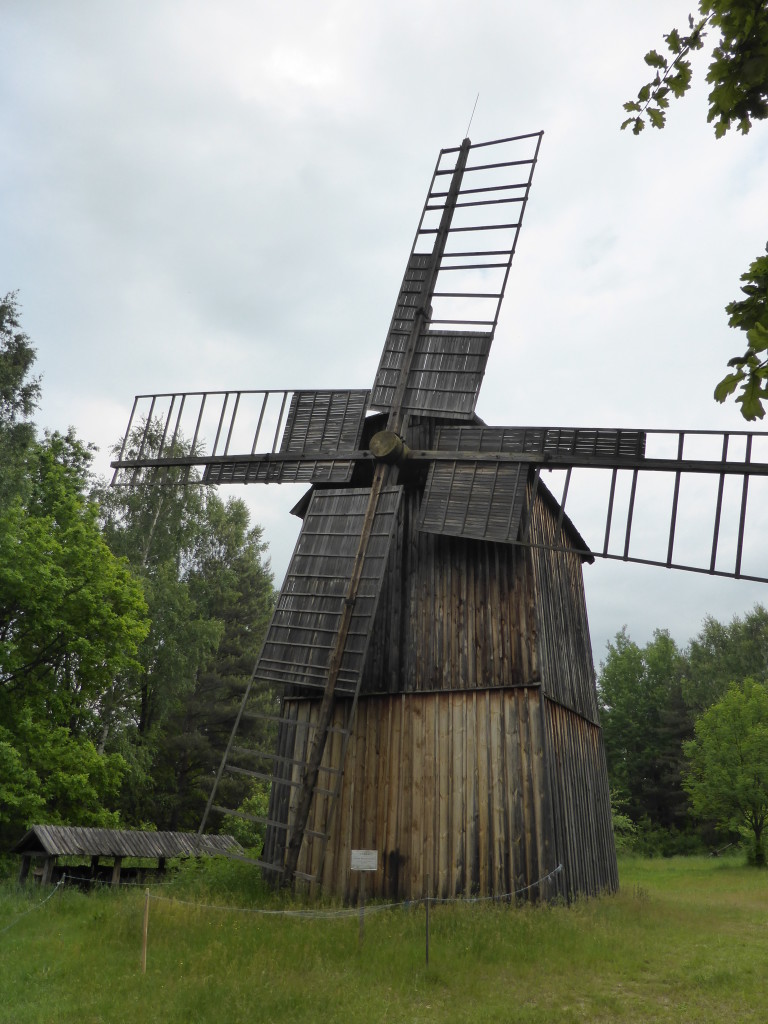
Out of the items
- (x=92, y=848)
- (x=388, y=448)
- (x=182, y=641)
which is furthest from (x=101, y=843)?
(x=182, y=641)

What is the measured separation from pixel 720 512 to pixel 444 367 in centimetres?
621

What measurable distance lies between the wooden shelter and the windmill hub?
802 cm

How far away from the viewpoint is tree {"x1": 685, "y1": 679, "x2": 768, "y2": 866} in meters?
30.5

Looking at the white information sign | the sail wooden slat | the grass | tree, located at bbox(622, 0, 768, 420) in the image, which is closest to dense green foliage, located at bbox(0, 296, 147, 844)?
the grass

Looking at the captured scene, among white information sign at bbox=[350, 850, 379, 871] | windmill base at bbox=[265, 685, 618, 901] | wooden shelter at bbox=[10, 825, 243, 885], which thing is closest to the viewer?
white information sign at bbox=[350, 850, 379, 871]

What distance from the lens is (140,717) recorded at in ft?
110

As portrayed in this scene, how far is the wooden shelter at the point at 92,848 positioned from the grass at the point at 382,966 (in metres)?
3.21

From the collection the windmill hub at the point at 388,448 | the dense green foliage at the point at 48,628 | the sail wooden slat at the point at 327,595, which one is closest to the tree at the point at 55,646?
the dense green foliage at the point at 48,628

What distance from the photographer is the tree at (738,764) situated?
3050 centimetres

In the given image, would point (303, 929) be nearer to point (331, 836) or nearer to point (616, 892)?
point (331, 836)

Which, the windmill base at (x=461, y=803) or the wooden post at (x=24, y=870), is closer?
the windmill base at (x=461, y=803)

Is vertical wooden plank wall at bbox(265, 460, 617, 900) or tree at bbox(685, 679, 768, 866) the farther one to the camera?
tree at bbox(685, 679, 768, 866)

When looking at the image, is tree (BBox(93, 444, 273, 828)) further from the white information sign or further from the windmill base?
the white information sign

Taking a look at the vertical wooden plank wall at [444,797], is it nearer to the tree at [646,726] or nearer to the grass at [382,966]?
the grass at [382,966]
